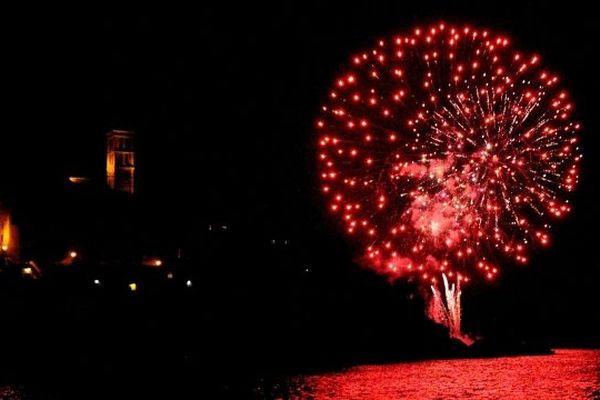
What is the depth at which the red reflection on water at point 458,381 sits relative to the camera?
38.9 feet

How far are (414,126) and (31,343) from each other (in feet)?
35.4

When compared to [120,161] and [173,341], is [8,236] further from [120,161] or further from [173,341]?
[173,341]

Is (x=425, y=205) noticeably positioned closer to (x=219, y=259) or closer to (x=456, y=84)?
(x=456, y=84)

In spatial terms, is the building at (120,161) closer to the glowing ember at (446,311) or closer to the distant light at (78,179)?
the distant light at (78,179)

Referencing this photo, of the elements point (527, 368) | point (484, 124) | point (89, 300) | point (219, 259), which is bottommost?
point (527, 368)

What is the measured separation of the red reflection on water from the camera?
11.9 metres

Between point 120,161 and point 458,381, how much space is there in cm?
3065

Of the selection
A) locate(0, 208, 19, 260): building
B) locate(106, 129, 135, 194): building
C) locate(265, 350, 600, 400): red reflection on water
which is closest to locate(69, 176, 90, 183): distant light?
locate(106, 129, 135, 194): building

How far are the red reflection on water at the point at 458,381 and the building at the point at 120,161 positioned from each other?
26.7m

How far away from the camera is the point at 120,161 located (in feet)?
133

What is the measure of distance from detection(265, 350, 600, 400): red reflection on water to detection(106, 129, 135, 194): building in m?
26.7

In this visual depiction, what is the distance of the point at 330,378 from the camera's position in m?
14.6

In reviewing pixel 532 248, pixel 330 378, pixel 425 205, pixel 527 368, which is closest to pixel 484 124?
pixel 425 205

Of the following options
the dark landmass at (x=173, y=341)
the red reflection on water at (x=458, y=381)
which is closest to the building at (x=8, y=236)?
the dark landmass at (x=173, y=341)
